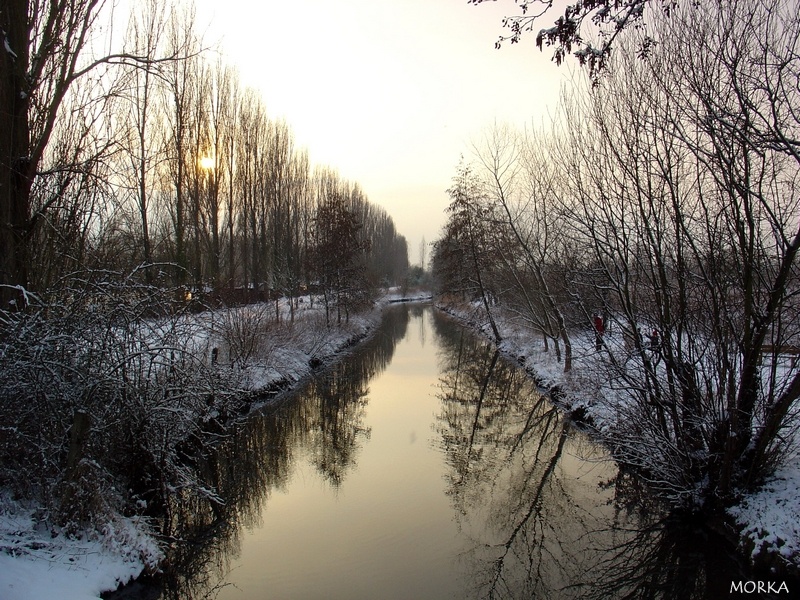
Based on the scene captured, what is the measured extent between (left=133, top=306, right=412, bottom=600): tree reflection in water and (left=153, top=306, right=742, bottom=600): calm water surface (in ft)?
0.10

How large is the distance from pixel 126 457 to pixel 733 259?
7.40 m

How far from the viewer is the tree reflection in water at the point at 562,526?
18.4 feet

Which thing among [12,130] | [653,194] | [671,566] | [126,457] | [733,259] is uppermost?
[12,130]

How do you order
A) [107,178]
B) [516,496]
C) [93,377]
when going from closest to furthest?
[93,377] → [107,178] → [516,496]

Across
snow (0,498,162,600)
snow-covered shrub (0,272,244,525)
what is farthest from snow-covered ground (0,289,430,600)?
snow-covered shrub (0,272,244,525)

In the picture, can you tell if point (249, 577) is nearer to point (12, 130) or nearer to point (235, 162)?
point (12, 130)

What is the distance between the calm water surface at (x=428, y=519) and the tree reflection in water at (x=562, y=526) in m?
0.02

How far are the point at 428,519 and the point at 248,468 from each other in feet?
11.5

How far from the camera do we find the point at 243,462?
934cm

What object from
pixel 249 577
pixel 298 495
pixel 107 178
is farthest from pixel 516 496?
pixel 107 178

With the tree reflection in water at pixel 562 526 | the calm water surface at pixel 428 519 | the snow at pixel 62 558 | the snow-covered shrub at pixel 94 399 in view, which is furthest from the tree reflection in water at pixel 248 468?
the tree reflection in water at pixel 562 526

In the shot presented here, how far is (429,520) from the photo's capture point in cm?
712

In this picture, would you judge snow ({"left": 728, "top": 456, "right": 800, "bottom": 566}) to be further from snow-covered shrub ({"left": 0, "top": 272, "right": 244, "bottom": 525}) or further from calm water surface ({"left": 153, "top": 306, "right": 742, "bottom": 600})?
snow-covered shrub ({"left": 0, "top": 272, "right": 244, "bottom": 525})

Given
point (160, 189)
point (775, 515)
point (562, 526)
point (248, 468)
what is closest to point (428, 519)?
point (562, 526)
